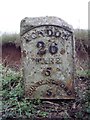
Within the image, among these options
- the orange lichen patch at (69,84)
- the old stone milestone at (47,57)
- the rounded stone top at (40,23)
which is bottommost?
the orange lichen patch at (69,84)

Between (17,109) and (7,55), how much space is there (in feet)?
12.6

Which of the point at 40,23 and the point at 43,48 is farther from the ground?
the point at 40,23

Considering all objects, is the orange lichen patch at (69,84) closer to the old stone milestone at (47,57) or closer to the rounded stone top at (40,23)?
the old stone milestone at (47,57)

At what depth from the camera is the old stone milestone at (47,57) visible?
19.4 ft

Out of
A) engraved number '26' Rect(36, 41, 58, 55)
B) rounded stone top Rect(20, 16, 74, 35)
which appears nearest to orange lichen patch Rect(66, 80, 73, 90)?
engraved number '26' Rect(36, 41, 58, 55)

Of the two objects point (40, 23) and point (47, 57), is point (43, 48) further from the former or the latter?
point (40, 23)

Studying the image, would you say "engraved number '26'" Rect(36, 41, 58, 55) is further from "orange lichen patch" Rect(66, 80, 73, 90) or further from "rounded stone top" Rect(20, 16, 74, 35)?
"orange lichen patch" Rect(66, 80, 73, 90)

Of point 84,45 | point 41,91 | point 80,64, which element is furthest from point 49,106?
point 84,45

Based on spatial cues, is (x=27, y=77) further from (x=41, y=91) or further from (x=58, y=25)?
(x=58, y=25)

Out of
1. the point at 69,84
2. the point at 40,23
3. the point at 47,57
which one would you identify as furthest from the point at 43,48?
the point at 69,84

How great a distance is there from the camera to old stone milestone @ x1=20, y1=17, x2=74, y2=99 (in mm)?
5898

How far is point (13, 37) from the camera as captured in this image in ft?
30.1

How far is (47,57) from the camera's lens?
595 centimetres

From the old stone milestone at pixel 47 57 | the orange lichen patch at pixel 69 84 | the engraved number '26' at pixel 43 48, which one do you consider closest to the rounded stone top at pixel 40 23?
the old stone milestone at pixel 47 57
